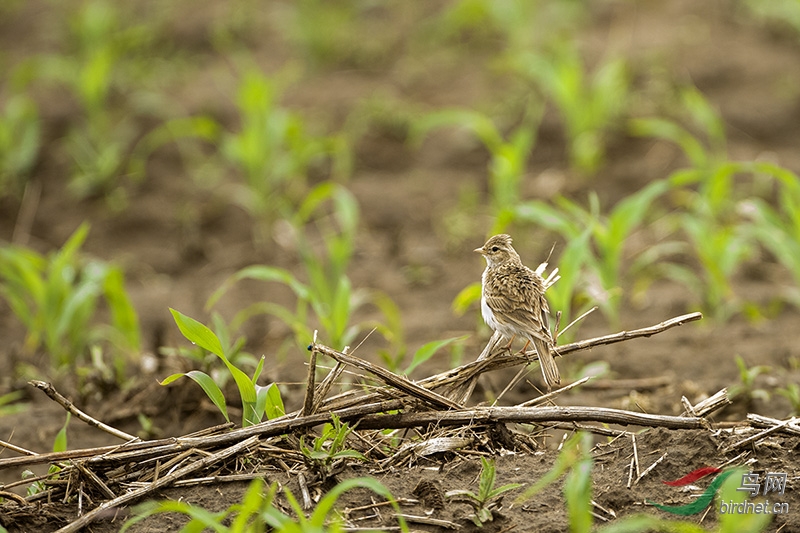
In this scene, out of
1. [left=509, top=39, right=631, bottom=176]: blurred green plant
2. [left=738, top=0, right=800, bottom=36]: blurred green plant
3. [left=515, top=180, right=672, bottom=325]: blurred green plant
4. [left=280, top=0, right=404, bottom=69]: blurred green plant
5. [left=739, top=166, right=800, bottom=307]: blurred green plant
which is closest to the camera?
[left=515, top=180, right=672, bottom=325]: blurred green plant

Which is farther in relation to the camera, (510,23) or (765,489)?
(510,23)

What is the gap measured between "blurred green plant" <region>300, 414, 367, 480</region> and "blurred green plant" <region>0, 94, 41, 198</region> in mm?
5743

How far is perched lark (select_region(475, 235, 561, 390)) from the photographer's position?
383 cm

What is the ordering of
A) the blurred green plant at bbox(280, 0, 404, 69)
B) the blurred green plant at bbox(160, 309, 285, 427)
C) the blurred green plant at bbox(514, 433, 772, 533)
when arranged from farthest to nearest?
the blurred green plant at bbox(280, 0, 404, 69)
the blurred green plant at bbox(160, 309, 285, 427)
the blurred green plant at bbox(514, 433, 772, 533)

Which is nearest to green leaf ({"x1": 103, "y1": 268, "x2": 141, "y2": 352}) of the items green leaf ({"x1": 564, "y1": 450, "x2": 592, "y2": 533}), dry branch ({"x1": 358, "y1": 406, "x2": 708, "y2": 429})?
dry branch ({"x1": 358, "y1": 406, "x2": 708, "y2": 429})

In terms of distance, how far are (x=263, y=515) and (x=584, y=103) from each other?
5.94 meters

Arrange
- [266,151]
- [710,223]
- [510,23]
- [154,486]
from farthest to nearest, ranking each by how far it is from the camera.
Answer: [510,23] < [266,151] < [710,223] < [154,486]

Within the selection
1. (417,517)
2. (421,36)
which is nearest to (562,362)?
(417,517)

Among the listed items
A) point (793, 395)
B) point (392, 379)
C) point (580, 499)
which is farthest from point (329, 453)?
point (793, 395)

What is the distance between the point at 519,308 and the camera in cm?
391

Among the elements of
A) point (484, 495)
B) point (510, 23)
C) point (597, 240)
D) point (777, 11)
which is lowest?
point (597, 240)

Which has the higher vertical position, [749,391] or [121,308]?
[121,308]

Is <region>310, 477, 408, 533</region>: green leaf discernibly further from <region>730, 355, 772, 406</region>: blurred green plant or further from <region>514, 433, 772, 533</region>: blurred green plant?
<region>730, 355, 772, 406</region>: blurred green plant

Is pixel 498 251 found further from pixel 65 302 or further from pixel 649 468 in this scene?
pixel 65 302
